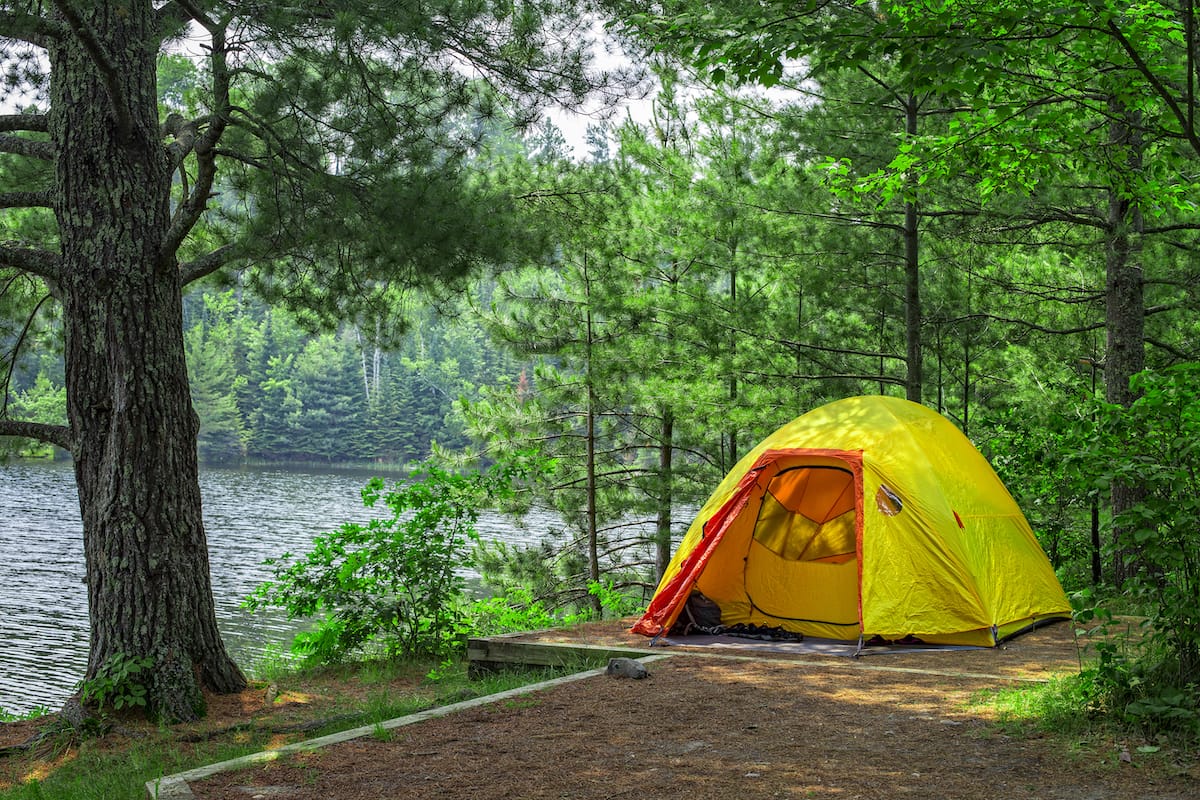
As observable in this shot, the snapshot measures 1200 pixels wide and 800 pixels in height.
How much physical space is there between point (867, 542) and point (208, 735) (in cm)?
460

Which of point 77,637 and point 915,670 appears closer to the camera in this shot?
point 915,670

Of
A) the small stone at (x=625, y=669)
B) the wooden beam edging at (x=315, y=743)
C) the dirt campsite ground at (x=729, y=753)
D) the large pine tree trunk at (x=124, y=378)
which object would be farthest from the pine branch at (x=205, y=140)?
the small stone at (x=625, y=669)

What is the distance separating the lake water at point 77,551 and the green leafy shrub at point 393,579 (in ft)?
10.7

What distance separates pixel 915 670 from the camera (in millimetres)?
6238

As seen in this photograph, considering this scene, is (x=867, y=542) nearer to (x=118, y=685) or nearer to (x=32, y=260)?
(x=118, y=685)

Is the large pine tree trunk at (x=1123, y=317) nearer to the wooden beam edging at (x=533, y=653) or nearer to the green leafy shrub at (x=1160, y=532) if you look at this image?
the wooden beam edging at (x=533, y=653)

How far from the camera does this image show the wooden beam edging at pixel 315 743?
390 centimetres

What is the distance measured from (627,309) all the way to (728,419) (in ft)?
7.11

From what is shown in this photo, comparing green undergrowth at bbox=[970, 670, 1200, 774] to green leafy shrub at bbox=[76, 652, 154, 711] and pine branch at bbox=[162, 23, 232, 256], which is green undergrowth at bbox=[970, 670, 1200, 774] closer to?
green leafy shrub at bbox=[76, 652, 154, 711]

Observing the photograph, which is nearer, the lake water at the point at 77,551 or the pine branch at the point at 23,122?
the pine branch at the point at 23,122

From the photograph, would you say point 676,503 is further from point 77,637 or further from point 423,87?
point 77,637

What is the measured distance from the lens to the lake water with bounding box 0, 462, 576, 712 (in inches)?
559

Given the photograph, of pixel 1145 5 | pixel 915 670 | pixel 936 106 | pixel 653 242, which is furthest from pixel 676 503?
pixel 1145 5

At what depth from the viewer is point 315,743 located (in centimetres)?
459
